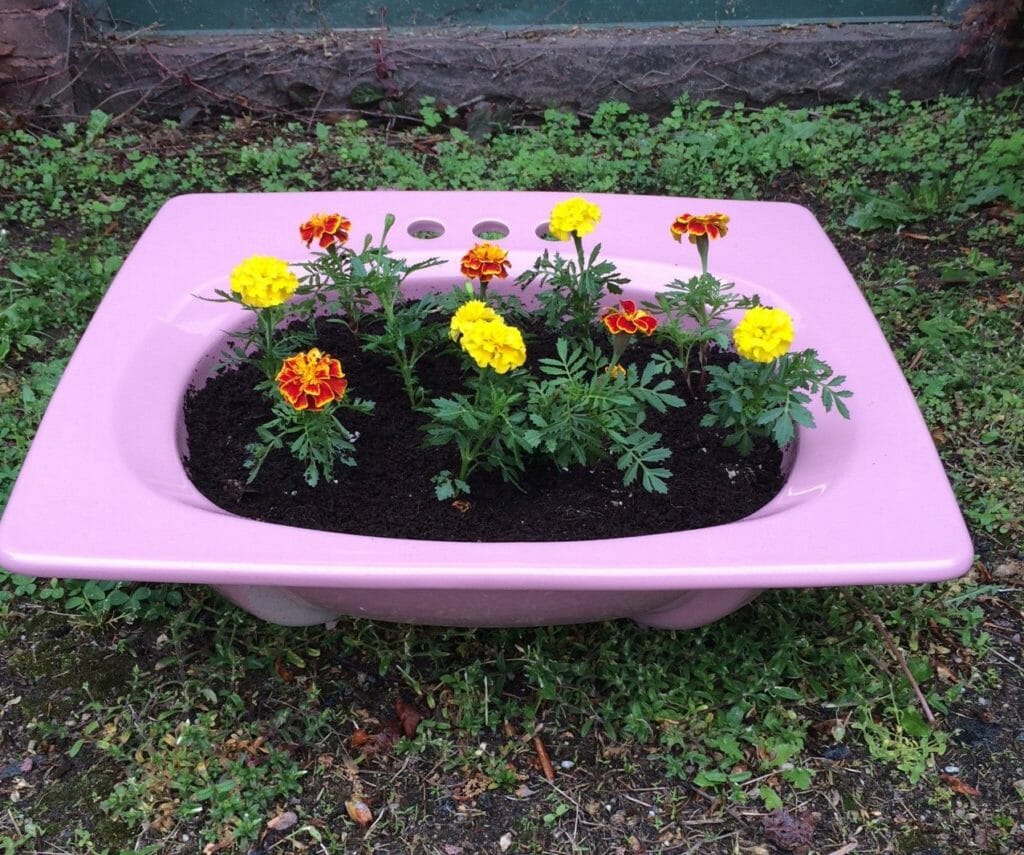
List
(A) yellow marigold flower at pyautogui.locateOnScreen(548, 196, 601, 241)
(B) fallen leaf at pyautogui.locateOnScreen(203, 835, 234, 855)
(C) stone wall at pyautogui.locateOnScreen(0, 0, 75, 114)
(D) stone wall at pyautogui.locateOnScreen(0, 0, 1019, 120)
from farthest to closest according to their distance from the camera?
(D) stone wall at pyautogui.locateOnScreen(0, 0, 1019, 120) → (C) stone wall at pyautogui.locateOnScreen(0, 0, 75, 114) → (A) yellow marigold flower at pyautogui.locateOnScreen(548, 196, 601, 241) → (B) fallen leaf at pyautogui.locateOnScreen(203, 835, 234, 855)

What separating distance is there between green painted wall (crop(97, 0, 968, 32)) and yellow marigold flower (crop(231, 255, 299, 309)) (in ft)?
6.65

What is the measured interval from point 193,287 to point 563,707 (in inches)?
36.4

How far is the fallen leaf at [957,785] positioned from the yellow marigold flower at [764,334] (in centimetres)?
Answer: 72

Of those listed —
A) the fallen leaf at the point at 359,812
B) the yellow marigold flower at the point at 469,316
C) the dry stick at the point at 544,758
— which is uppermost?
the yellow marigold flower at the point at 469,316

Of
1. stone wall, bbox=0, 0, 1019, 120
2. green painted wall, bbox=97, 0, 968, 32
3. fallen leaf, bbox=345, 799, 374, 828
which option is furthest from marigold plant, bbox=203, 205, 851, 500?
green painted wall, bbox=97, 0, 968, 32

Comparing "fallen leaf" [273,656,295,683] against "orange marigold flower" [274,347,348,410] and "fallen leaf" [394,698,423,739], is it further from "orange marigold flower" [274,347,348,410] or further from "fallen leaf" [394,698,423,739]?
"orange marigold flower" [274,347,348,410]

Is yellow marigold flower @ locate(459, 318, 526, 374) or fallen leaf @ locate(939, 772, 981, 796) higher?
yellow marigold flower @ locate(459, 318, 526, 374)

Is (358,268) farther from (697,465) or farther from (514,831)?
(514,831)

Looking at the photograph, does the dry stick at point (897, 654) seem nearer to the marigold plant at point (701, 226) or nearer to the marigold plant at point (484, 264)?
the marigold plant at point (701, 226)

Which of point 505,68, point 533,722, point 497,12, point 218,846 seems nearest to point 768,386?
point 533,722

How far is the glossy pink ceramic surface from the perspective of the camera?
3.60 feet

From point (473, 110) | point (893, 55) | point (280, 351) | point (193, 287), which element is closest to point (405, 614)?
point (280, 351)

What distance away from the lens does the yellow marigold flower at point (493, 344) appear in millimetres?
1229

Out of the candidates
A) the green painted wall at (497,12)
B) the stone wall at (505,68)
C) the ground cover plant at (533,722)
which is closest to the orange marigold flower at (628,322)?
the ground cover plant at (533,722)
